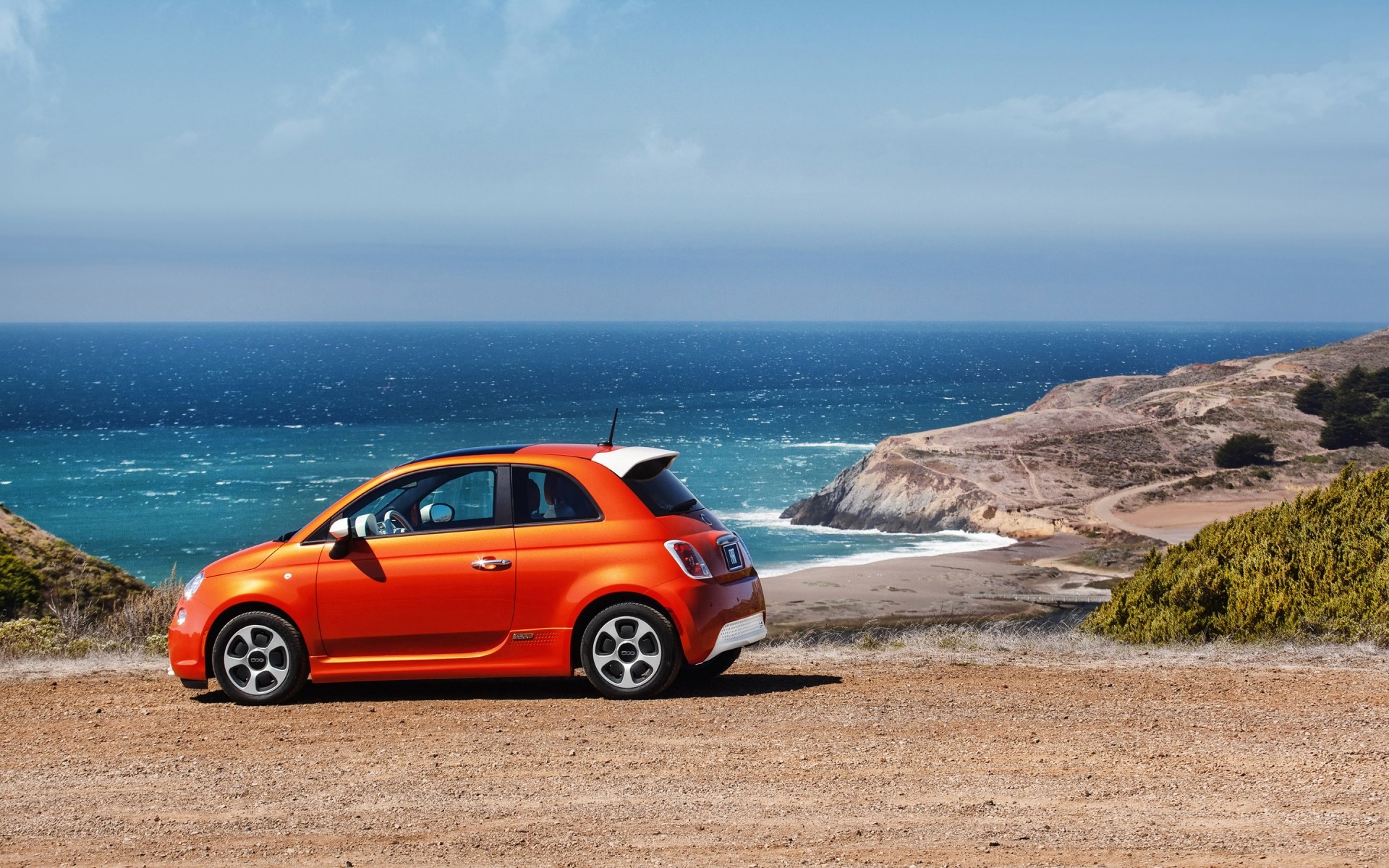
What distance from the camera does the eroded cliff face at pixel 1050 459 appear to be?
67.1 meters

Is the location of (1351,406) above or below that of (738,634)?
below

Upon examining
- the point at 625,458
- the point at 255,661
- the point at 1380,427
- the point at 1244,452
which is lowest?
the point at 1244,452

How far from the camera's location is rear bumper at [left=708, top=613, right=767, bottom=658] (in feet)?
28.1

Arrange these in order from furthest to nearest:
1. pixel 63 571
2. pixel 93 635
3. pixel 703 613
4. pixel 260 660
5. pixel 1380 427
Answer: pixel 1380 427 → pixel 63 571 → pixel 93 635 → pixel 260 660 → pixel 703 613

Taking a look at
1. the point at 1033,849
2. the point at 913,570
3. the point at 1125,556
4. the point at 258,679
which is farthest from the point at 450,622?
the point at 1125,556

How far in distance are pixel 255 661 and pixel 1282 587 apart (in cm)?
995

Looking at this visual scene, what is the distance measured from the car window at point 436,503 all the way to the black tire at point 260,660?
0.91 m

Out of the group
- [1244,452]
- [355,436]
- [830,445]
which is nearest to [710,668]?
[1244,452]

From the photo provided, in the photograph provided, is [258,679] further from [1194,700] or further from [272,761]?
[1194,700]

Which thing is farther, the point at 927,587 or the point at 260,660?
the point at 927,587

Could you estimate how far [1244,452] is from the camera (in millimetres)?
75125

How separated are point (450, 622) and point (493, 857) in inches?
120

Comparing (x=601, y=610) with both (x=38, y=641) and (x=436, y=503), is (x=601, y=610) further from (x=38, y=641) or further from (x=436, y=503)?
(x=38, y=641)

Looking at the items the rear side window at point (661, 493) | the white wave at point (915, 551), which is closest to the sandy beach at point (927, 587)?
the white wave at point (915, 551)
